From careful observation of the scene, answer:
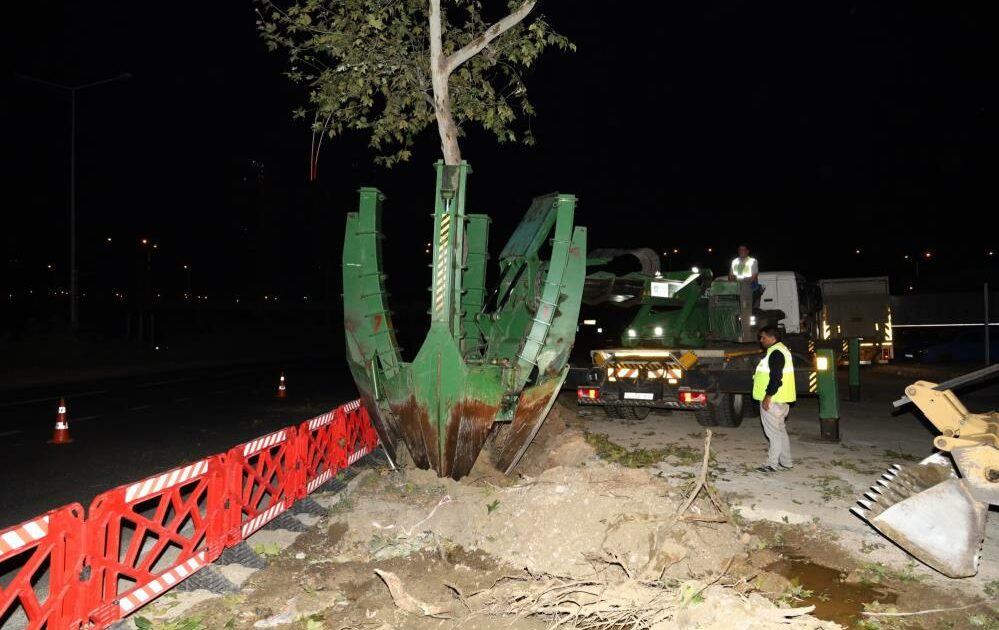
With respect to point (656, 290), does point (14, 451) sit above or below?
below

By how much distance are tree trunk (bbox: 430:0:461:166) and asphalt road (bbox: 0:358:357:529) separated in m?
5.49

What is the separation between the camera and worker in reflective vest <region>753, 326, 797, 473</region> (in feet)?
28.4

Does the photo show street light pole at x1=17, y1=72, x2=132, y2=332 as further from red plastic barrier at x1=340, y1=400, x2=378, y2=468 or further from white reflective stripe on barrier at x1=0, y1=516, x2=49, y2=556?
white reflective stripe on barrier at x1=0, y1=516, x2=49, y2=556

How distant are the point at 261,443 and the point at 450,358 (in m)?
1.92

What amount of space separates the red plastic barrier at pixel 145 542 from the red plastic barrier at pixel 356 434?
9.52 feet

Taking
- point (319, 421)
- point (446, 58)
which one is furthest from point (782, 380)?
A: point (446, 58)

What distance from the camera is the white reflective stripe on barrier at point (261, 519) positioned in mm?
6156

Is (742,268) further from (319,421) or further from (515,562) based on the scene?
(515,562)

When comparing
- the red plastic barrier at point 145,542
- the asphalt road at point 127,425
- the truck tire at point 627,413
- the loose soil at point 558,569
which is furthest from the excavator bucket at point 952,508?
the asphalt road at point 127,425

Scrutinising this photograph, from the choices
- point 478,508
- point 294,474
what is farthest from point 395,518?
point 294,474

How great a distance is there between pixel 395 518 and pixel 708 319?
8.22 metres

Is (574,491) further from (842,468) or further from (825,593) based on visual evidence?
(842,468)

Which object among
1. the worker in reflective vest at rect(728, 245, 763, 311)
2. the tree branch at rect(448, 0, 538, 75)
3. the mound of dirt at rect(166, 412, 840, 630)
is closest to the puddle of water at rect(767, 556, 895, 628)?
the mound of dirt at rect(166, 412, 840, 630)

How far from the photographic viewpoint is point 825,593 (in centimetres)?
518
